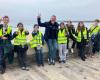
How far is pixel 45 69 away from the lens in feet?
27.5

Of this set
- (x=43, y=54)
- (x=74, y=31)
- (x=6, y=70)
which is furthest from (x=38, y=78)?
(x=74, y=31)

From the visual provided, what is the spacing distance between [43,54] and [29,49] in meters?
0.60

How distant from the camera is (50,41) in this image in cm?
905

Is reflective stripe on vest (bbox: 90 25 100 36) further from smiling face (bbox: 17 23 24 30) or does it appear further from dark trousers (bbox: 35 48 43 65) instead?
smiling face (bbox: 17 23 24 30)

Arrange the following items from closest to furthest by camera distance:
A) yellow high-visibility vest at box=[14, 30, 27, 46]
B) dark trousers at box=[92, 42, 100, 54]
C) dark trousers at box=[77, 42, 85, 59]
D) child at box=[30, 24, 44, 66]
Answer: yellow high-visibility vest at box=[14, 30, 27, 46] < child at box=[30, 24, 44, 66] < dark trousers at box=[77, 42, 85, 59] < dark trousers at box=[92, 42, 100, 54]

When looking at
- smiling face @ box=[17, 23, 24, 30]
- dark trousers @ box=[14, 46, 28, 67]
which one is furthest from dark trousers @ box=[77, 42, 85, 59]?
smiling face @ box=[17, 23, 24, 30]

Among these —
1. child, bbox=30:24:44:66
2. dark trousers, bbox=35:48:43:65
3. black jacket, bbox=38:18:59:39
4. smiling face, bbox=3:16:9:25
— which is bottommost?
dark trousers, bbox=35:48:43:65

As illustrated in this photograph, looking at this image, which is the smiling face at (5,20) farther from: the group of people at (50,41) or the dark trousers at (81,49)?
the dark trousers at (81,49)

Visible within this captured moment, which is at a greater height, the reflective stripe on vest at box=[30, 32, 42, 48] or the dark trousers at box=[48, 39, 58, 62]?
the reflective stripe on vest at box=[30, 32, 42, 48]

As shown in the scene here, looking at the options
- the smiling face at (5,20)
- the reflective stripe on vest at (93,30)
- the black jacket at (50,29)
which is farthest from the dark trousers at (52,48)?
the reflective stripe on vest at (93,30)

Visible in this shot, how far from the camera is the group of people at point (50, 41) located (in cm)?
800

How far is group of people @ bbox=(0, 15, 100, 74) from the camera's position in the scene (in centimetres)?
800

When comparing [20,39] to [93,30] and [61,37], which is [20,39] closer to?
[61,37]

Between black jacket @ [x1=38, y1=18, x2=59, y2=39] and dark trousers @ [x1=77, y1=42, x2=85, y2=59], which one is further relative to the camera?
dark trousers @ [x1=77, y1=42, x2=85, y2=59]
